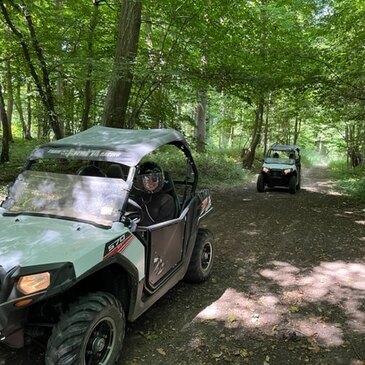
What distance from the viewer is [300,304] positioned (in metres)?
4.50

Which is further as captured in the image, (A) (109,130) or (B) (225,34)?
(B) (225,34)

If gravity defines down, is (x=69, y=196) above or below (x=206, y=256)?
above

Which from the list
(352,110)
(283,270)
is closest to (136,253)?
(283,270)

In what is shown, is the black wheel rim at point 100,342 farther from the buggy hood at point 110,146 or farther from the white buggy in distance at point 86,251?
the buggy hood at point 110,146

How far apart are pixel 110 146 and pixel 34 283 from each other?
5.44ft

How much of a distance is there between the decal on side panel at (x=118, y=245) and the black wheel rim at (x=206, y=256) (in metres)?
2.03

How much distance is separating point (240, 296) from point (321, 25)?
9.35 metres

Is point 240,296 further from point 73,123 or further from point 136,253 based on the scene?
point 73,123

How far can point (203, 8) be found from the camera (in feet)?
34.4

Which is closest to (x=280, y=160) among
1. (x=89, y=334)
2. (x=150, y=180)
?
(x=150, y=180)

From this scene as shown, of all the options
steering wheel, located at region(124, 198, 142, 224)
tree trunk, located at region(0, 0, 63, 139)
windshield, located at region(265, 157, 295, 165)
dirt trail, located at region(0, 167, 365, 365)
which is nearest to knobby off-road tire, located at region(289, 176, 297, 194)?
windshield, located at region(265, 157, 295, 165)

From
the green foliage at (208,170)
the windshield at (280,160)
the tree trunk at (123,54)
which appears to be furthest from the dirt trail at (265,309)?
the green foliage at (208,170)

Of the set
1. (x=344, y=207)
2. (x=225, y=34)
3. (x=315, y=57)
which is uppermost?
(x=225, y=34)

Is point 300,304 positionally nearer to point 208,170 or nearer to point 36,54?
point 36,54
